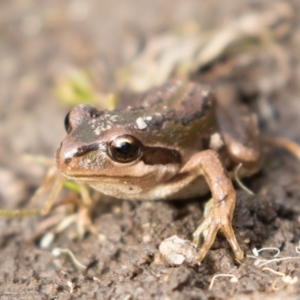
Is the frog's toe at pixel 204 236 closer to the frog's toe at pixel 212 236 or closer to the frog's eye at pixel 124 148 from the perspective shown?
the frog's toe at pixel 212 236

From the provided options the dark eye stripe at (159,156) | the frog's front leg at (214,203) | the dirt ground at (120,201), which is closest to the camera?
the dirt ground at (120,201)

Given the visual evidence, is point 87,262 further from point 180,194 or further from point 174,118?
point 174,118

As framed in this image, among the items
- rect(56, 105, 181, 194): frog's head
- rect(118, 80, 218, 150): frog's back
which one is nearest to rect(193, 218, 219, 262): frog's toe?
rect(56, 105, 181, 194): frog's head

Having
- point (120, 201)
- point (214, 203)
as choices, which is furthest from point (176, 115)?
point (120, 201)

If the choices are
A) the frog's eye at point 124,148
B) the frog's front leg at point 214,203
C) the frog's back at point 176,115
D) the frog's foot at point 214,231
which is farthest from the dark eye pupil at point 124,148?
the frog's foot at point 214,231

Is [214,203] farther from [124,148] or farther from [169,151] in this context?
[124,148]

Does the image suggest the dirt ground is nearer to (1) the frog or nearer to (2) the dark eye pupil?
(1) the frog

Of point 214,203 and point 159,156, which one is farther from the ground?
point 159,156

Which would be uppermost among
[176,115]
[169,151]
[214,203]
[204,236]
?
[176,115]
